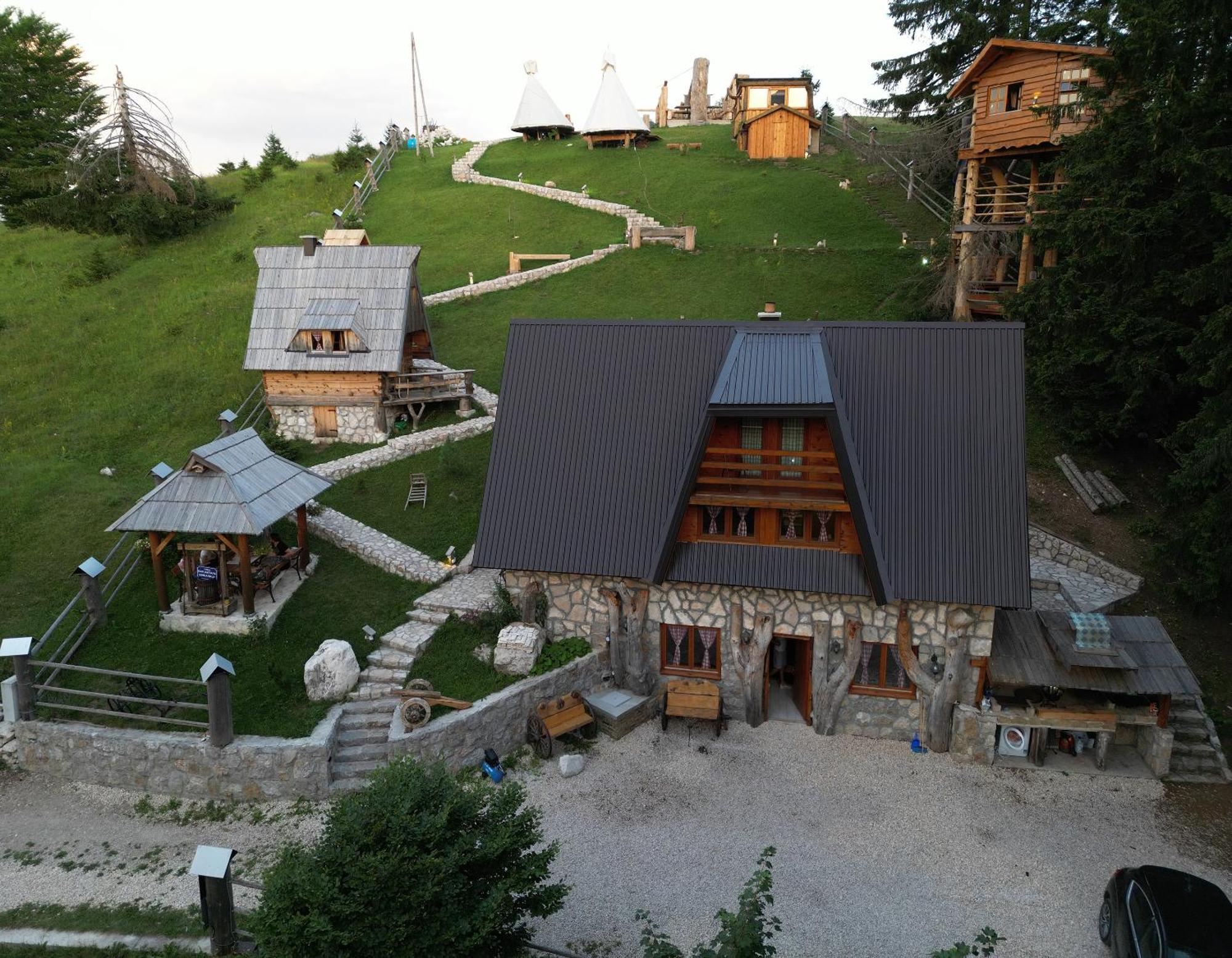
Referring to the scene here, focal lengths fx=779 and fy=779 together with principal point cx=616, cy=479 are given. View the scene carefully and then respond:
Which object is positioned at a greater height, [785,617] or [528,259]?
[528,259]

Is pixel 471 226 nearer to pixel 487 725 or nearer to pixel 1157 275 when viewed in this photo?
pixel 1157 275

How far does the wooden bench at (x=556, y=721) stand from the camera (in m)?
14.2

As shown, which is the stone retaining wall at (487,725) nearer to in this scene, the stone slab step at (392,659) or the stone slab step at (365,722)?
the stone slab step at (365,722)

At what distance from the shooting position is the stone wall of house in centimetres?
1395

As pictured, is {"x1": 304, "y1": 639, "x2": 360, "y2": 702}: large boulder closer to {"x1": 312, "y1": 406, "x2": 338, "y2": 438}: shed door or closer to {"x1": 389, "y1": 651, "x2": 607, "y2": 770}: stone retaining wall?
{"x1": 389, "y1": 651, "x2": 607, "y2": 770}: stone retaining wall

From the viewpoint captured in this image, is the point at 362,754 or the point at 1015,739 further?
the point at 1015,739

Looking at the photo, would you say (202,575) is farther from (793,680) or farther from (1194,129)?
(1194,129)

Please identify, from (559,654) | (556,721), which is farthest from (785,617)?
(556,721)

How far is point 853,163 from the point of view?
45281 mm

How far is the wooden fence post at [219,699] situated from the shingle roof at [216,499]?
127 inches

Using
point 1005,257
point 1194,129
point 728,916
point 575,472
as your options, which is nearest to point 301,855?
point 728,916

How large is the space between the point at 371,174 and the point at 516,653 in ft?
141

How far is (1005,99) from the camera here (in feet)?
80.6

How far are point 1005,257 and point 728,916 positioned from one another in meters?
24.9
